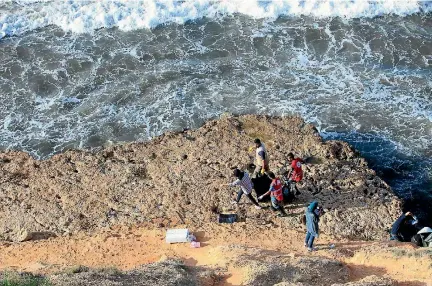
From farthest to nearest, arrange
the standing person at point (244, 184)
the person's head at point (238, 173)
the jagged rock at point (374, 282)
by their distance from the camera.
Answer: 1. the standing person at point (244, 184)
2. the person's head at point (238, 173)
3. the jagged rock at point (374, 282)

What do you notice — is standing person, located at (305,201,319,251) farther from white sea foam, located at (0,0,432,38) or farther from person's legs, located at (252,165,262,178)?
white sea foam, located at (0,0,432,38)

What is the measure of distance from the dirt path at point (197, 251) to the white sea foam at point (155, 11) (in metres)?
12.8

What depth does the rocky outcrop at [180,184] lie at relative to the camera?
1463 cm

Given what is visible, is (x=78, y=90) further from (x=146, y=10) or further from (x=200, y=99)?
(x=146, y=10)

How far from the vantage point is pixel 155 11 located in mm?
25516

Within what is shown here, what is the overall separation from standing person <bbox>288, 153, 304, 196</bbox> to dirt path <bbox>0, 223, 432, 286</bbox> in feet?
4.41

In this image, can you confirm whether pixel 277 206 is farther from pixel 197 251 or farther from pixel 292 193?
pixel 197 251

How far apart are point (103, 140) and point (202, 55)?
19.5 ft

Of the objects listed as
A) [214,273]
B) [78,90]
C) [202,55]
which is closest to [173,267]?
[214,273]

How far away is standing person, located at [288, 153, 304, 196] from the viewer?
1466 cm

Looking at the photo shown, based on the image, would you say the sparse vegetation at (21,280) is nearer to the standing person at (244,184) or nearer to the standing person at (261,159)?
the standing person at (244,184)

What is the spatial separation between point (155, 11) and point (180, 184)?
12057 mm

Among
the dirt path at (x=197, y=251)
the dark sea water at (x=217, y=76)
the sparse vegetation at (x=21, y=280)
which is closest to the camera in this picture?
the sparse vegetation at (x=21, y=280)

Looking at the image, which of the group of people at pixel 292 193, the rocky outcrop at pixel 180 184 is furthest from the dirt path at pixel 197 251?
the group of people at pixel 292 193
